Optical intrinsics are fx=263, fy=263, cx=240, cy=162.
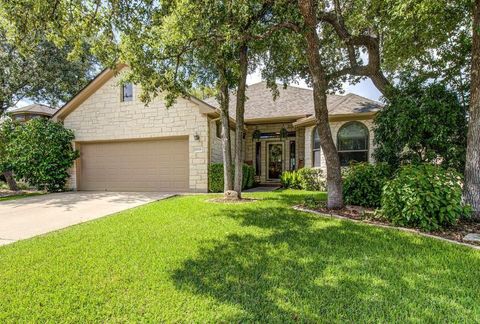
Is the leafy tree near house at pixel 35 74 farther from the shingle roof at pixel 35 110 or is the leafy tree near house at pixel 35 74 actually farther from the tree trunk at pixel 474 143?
the tree trunk at pixel 474 143

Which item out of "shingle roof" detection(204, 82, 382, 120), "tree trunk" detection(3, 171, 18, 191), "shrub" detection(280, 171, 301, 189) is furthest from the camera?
"tree trunk" detection(3, 171, 18, 191)

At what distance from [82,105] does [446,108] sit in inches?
561

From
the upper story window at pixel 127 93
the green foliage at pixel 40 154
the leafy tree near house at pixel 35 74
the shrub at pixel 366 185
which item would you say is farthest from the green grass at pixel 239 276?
the leafy tree near house at pixel 35 74

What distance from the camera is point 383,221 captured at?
5.73 m

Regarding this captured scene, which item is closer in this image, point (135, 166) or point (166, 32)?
point (166, 32)

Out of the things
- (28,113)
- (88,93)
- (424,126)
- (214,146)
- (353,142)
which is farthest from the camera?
(28,113)

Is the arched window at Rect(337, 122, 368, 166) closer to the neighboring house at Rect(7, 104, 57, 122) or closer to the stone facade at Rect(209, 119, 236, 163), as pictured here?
the stone facade at Rect(209, 119, 236, 163)

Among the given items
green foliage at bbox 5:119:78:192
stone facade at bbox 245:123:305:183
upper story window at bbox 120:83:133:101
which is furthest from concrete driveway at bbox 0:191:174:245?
stone facade at bbox 245:123:305:183

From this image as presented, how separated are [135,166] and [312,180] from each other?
822 centimetres

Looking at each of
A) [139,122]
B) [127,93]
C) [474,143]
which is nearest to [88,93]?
[127,93]

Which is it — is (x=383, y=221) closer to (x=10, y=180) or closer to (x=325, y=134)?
(x=325, y=134)

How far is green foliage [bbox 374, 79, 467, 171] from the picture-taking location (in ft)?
20.9

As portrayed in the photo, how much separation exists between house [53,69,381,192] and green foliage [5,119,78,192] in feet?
2.25

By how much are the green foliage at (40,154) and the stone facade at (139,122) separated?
0.74 meters
